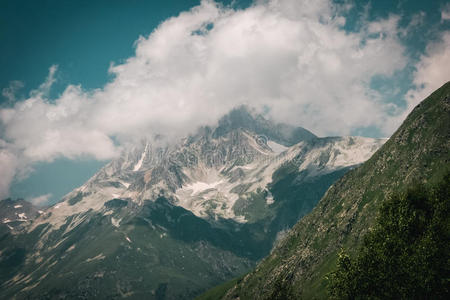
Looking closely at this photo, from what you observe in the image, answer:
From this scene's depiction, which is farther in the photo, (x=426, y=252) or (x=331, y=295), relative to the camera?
(x=331, y=295)

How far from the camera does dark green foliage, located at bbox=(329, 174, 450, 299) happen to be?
2505 inches

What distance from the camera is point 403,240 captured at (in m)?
72.1

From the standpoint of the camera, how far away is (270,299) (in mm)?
81812

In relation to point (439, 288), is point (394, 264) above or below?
above

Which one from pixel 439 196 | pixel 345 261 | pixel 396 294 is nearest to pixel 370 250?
pixel 345 261

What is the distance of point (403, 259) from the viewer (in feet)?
219

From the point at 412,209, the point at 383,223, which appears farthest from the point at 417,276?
the point at 412,209

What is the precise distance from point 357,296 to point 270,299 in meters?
20.9

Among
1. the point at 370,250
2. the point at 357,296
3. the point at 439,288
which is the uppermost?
the point at 370,250

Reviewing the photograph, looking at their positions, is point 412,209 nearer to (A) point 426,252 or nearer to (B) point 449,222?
(B) point 449,222

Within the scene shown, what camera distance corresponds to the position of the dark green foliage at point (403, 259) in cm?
6362

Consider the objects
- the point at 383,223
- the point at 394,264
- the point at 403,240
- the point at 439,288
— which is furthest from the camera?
the point at 383,223

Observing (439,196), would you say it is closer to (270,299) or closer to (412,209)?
(412,209)

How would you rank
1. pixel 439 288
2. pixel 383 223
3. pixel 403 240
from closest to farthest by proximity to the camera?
1. pixel 439 288
2. pixel 403 240
3. pixel 383 223
